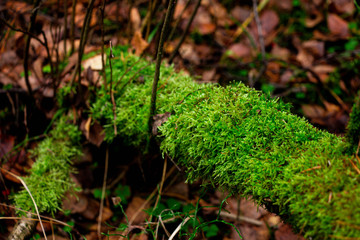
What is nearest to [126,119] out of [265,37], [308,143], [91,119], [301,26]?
[91,119]

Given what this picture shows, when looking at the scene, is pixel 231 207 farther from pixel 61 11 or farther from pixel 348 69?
pixel 61 11

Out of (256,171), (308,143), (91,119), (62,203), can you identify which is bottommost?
(62,203)

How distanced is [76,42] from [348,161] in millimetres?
2499

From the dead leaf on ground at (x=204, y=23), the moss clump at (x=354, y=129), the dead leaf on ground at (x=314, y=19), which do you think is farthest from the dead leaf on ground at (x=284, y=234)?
the dead leaf on ground at (x=314, y=19)

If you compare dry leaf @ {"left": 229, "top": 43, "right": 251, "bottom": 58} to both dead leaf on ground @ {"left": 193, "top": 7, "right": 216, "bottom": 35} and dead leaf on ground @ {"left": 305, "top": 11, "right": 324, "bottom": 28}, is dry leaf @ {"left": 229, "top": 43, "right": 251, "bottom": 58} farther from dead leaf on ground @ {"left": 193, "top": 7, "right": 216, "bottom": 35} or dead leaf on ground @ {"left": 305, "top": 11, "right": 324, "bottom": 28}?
dead leaf on ground @ {"left": 305, "top": 11, "right": 324, "bottom": 28}

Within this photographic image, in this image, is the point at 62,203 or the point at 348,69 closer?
the point at 62,203

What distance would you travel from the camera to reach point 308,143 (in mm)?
1232

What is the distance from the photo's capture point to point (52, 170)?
196cm

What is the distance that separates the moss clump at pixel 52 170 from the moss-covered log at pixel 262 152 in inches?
23.5

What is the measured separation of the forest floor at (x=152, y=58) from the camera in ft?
6.88

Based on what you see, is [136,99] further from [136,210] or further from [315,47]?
[315,47]

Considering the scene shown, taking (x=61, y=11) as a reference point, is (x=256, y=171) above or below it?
below

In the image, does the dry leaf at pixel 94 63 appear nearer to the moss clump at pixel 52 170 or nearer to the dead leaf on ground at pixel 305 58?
the moss clump at pixel 52 170

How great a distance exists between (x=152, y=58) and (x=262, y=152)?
1381 mm
